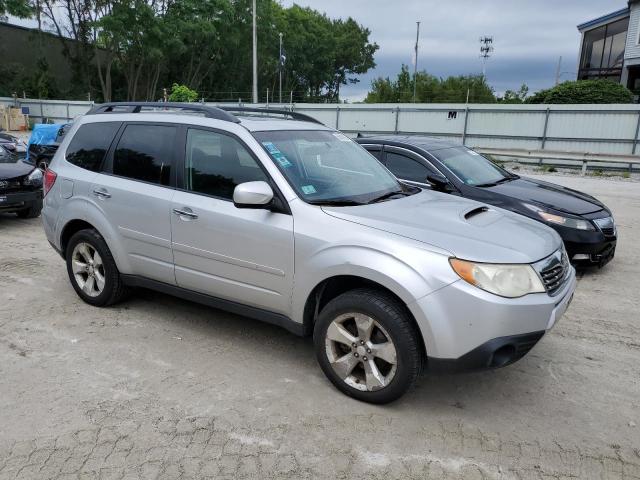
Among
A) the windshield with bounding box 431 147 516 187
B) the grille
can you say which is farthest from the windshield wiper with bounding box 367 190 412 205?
the windshield with bounding box 431 147 516 187

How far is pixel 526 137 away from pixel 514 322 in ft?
67.4

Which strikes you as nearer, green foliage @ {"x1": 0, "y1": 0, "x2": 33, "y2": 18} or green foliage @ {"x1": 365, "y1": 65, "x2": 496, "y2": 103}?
green foliage @ {"x1": 0, "y1": 0, "x2": 33, "y2": 18}

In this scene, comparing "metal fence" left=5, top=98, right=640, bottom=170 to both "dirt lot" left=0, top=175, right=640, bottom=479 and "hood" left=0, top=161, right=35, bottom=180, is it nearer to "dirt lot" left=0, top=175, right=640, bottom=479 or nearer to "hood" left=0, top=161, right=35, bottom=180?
"dirt lot" left=0, top=175, right=640, bottom=479

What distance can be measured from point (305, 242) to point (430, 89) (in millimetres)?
50743

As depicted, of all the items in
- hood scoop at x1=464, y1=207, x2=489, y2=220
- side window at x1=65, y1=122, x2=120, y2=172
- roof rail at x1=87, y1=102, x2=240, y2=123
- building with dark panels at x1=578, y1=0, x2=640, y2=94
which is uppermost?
building with dark panels at x1=578, y1=0, x2=640, y2=94

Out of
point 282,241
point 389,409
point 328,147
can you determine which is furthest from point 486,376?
point 328,147

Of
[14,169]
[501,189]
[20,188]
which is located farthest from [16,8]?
[501,189]

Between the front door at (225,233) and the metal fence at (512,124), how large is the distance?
56.2ft

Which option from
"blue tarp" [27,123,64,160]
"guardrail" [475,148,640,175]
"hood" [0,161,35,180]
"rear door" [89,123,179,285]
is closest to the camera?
"rear door" [89,123,179,285]

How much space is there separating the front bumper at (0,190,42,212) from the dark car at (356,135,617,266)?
17.4 feet

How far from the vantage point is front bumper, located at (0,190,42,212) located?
7914mm

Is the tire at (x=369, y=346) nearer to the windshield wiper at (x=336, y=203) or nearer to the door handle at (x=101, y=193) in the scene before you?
the windshield wiper at (x=336, y=203)

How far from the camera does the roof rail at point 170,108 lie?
13.1 ft

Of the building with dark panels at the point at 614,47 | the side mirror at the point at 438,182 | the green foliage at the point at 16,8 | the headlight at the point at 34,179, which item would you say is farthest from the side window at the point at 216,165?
the green foliage at the point at 16,8
